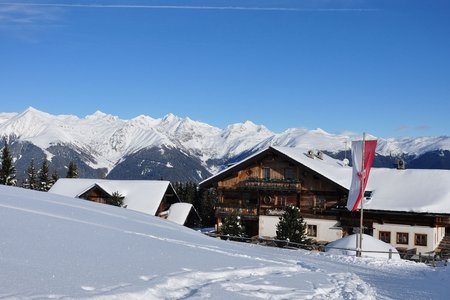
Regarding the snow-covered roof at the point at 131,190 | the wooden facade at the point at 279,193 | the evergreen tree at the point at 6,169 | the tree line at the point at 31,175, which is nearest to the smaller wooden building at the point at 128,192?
the snow-covered roof at the point at 131,190

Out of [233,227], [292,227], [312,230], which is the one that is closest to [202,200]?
[312,230]

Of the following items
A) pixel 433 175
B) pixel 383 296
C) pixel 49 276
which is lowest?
pixel 383 296

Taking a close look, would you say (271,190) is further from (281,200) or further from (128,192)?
(128,192)

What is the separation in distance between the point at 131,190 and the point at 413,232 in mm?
28457

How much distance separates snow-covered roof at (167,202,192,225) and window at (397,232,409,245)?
22.6 meters

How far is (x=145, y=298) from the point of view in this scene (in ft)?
28.6

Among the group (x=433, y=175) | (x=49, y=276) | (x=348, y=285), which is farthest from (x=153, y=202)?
(x=49, y=276)

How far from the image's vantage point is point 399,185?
38500 mm

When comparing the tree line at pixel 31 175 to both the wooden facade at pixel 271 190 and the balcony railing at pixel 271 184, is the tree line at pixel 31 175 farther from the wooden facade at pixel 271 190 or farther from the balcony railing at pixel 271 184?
the balcony railing at pixel 271 184

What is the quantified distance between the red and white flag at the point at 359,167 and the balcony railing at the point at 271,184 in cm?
1514

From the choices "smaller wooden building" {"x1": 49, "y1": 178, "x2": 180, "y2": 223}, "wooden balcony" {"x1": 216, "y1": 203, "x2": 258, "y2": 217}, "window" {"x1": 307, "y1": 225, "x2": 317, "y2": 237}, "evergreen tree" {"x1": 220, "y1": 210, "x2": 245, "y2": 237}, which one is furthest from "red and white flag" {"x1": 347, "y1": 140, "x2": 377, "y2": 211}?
"smaller wooden building" {"x1": 49, "y1": 178, "x2": 180, "y2": 223}

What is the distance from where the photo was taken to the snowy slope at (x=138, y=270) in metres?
8.61

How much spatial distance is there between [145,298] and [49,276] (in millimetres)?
1651

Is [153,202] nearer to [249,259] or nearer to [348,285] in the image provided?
[249,259]
